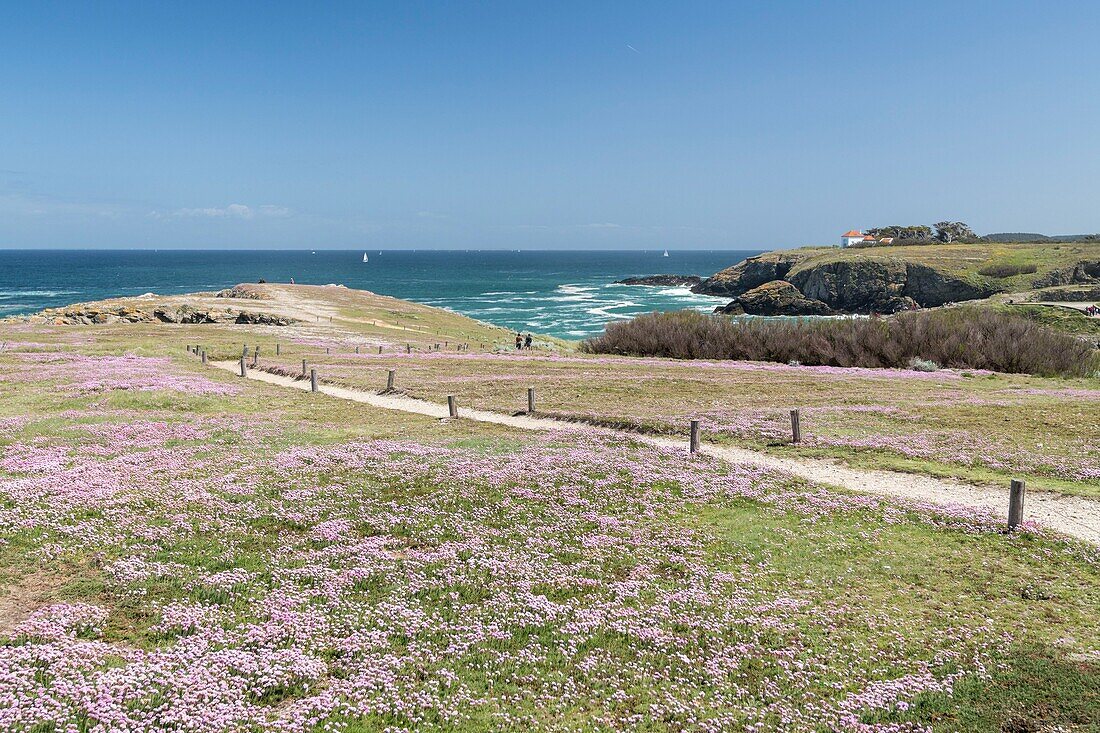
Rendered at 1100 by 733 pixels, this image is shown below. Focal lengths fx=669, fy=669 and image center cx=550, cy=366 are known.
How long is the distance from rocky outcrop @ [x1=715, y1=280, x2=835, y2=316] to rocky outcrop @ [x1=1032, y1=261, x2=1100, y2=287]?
112 feet

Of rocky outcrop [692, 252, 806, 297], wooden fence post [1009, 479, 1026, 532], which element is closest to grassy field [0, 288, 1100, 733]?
wooden fence post [1009, 479, 1026, 532]

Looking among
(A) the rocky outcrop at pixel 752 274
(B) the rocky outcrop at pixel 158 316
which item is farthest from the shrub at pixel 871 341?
(A) the rocky outcrop at pixel 752 274

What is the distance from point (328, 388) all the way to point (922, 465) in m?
32.4

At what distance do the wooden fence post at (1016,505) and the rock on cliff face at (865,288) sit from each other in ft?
366

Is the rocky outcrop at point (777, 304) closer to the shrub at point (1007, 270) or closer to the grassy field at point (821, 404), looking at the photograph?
the shrub at point (1007, 270)

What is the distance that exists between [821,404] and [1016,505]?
56.7 feet

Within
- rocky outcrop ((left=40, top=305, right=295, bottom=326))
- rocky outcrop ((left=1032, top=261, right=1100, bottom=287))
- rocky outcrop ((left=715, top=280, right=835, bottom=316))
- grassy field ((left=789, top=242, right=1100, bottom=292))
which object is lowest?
rocky outcrop ((left=715, top=280, right=835, bottom=316))

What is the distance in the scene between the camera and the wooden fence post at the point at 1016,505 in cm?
1811

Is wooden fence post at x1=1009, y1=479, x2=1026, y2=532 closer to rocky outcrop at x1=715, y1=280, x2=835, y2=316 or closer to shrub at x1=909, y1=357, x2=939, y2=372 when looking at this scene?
shrub at x1=909, y1=357, x2=939, y2=372

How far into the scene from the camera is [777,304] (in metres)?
134

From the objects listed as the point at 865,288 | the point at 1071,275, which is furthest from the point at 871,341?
the point at 1071,275

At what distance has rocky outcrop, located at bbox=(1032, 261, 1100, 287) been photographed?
113688mm

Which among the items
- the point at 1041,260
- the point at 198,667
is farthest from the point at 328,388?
the point at 1041,260

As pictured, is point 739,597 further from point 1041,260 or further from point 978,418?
point 1041,260
